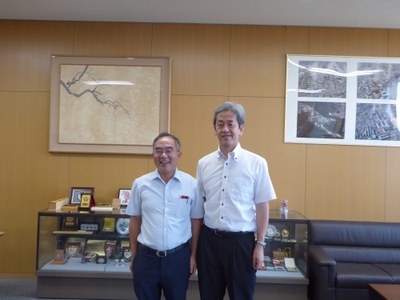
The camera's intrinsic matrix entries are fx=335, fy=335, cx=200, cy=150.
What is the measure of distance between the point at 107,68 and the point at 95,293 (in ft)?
7.97

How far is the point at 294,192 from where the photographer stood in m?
3.88

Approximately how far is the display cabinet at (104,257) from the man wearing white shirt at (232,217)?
1399 mm

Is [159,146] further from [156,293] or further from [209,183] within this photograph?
[156,293]

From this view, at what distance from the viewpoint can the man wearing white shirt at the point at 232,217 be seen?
6.50ft

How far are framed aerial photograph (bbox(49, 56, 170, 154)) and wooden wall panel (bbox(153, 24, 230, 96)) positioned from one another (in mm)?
186

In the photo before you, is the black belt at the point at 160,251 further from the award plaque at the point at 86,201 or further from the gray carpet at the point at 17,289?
the gray carpet at the point at 17,289

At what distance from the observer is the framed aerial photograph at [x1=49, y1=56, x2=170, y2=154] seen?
12.7 feet

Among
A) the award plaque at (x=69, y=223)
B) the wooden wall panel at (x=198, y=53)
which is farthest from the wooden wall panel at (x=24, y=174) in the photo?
the wooden wall panel at (x=198, y=53)

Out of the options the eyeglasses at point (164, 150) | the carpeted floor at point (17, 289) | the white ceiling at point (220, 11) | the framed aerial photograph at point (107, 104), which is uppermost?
the white ceiling at point (220, 11)

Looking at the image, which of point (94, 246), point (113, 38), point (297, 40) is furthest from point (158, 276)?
point (297, 40)

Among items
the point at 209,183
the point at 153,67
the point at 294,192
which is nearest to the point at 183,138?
the point at 153,67

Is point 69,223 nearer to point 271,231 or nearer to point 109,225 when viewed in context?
point 109,225

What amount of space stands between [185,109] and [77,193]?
1.56 m

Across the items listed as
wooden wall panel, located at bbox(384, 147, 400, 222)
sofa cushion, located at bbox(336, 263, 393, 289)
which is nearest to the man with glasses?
sofa cushion, located at bbox(336, 263, 393, 289)
